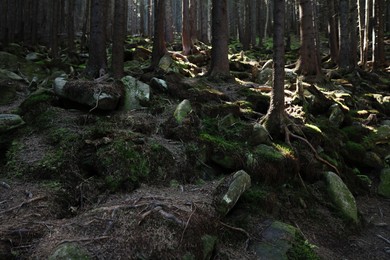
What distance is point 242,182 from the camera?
15.8 feet

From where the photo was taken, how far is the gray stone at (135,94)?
686cm

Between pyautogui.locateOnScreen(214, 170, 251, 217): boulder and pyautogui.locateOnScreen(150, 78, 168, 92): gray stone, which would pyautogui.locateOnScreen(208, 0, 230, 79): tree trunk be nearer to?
pyautogui.locateOnScreen(150, 78, 168, 92): gray stone

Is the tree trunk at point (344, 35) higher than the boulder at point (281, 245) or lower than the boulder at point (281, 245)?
higher

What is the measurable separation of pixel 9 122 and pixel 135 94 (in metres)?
2.43

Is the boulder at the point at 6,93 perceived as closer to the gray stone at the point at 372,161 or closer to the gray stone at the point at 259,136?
the gray stone at the point at 259,136

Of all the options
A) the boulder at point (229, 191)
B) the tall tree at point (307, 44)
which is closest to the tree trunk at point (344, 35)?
the tall tree at point (307, 44)

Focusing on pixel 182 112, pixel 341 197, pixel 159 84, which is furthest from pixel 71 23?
pixel 341 197

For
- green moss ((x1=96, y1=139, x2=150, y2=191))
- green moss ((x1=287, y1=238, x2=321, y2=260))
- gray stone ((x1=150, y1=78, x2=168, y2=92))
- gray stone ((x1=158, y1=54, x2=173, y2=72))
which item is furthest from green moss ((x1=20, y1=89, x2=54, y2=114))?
green moss ((x1=287, y1=238, x2=321, y2=260))

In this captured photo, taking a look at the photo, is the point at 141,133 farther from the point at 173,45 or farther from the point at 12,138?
the point at 173,45

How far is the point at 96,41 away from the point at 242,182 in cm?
583

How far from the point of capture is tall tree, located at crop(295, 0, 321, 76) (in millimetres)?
11414

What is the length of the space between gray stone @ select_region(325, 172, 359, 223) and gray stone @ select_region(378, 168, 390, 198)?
5.18 ft

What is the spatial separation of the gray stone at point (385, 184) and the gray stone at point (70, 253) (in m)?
6.39

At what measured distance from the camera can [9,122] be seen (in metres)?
5.71
